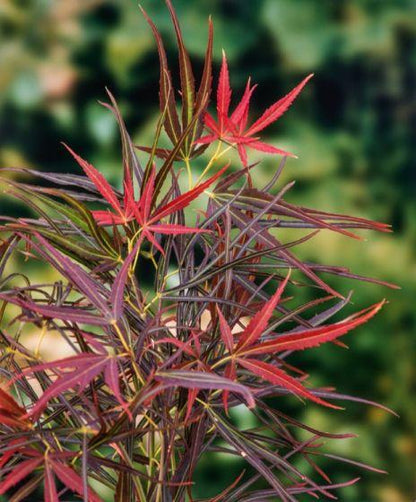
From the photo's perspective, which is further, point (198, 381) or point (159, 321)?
point (159, 321)

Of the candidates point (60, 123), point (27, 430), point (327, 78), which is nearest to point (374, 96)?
point (327, 78)

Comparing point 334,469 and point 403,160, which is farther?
point 403,160

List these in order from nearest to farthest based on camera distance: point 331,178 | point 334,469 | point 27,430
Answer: point 27,430, point 334,469, point 331,178

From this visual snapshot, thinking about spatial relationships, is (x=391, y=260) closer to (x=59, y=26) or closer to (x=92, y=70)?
(x=92, y=70)

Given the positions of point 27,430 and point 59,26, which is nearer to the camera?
point 27,430

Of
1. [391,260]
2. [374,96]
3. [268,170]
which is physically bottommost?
[391,260]

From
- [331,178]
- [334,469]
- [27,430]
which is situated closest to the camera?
[27,430]

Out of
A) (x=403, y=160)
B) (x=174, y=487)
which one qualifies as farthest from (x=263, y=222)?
(x=403, y=160)

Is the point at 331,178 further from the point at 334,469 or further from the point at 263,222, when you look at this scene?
the point at 263,222

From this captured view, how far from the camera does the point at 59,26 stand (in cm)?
231

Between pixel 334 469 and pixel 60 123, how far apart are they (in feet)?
3.53

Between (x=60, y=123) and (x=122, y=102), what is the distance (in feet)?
0.55

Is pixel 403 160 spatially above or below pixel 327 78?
below

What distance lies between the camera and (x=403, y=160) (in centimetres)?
224
